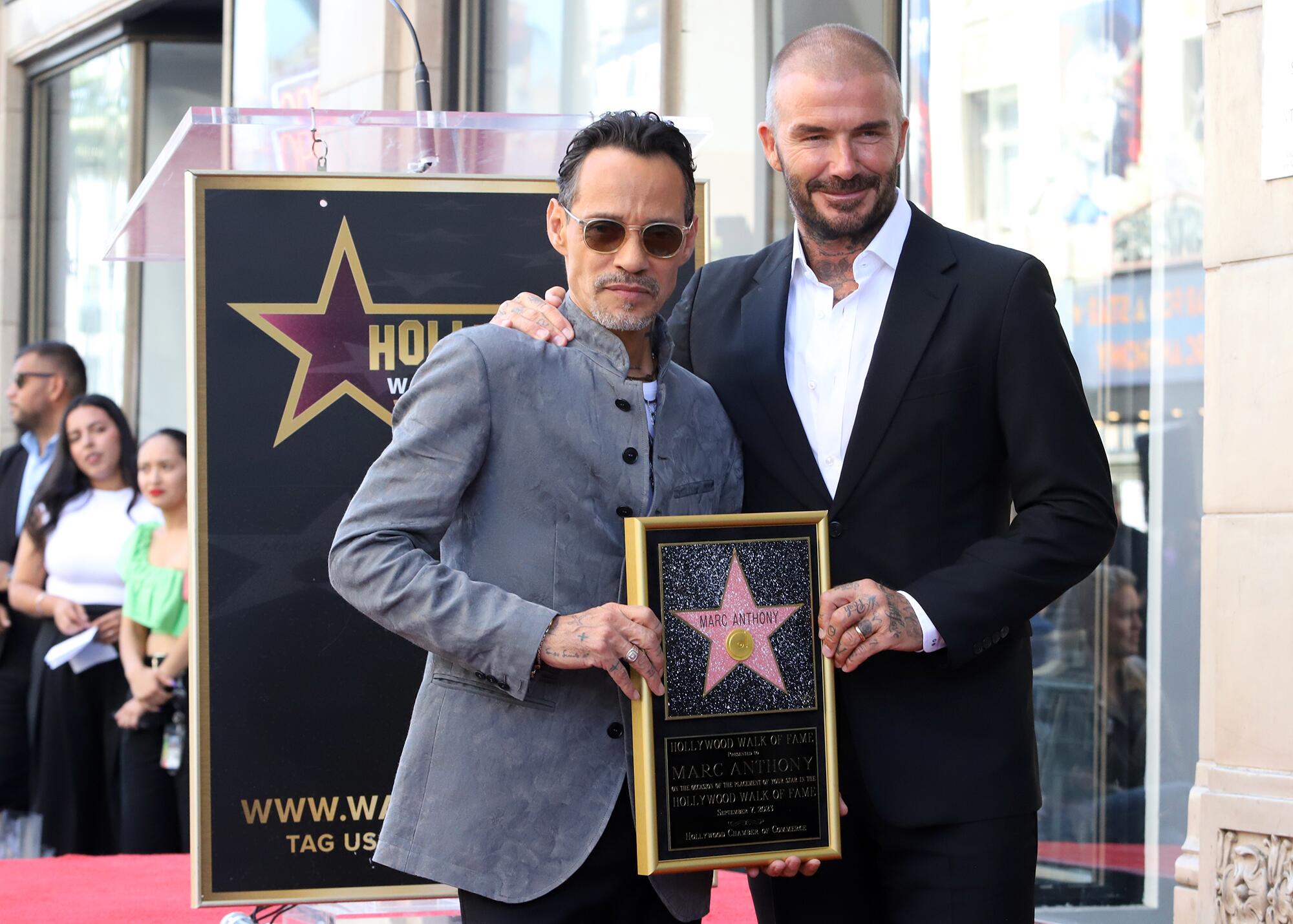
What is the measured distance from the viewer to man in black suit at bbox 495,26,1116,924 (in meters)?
2.74

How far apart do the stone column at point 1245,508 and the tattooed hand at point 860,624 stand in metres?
1.84

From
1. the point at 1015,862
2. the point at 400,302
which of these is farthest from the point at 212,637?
the point at 1015,862

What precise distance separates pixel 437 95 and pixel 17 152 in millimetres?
6857

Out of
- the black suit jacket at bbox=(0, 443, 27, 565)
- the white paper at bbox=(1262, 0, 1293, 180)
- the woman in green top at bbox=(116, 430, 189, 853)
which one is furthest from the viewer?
the black suit jacket at bbox=(0, 443, 27, 565)

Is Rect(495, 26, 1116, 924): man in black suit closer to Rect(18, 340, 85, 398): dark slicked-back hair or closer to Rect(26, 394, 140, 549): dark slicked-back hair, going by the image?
Rect(26, 394, 140, 549): dark slicked-back hair

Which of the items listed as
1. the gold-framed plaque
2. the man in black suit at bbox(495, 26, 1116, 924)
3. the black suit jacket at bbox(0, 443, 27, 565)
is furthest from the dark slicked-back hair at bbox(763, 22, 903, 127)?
the black suit jacket at bbox(0, 443, 27, 565)

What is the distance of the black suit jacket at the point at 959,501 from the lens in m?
2.73

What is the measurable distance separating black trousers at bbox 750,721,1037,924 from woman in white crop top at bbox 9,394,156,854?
5036 millimetres

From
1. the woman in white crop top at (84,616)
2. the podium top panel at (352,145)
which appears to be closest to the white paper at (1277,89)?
the podium top panel at (352,145)

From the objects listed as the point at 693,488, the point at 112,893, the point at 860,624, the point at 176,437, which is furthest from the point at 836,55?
the point at 176,437

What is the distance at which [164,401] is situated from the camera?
1207 centimetres

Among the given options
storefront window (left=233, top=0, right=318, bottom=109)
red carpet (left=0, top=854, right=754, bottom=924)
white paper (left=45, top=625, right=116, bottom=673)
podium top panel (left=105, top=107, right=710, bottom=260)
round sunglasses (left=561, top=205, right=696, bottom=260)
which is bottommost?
red carpet (left=0, top=854, right=754, bottom=924)

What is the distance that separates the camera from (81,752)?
7.24m

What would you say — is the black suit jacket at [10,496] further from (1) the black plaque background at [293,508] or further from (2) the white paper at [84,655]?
(1) the black plaque background at [293,508]
